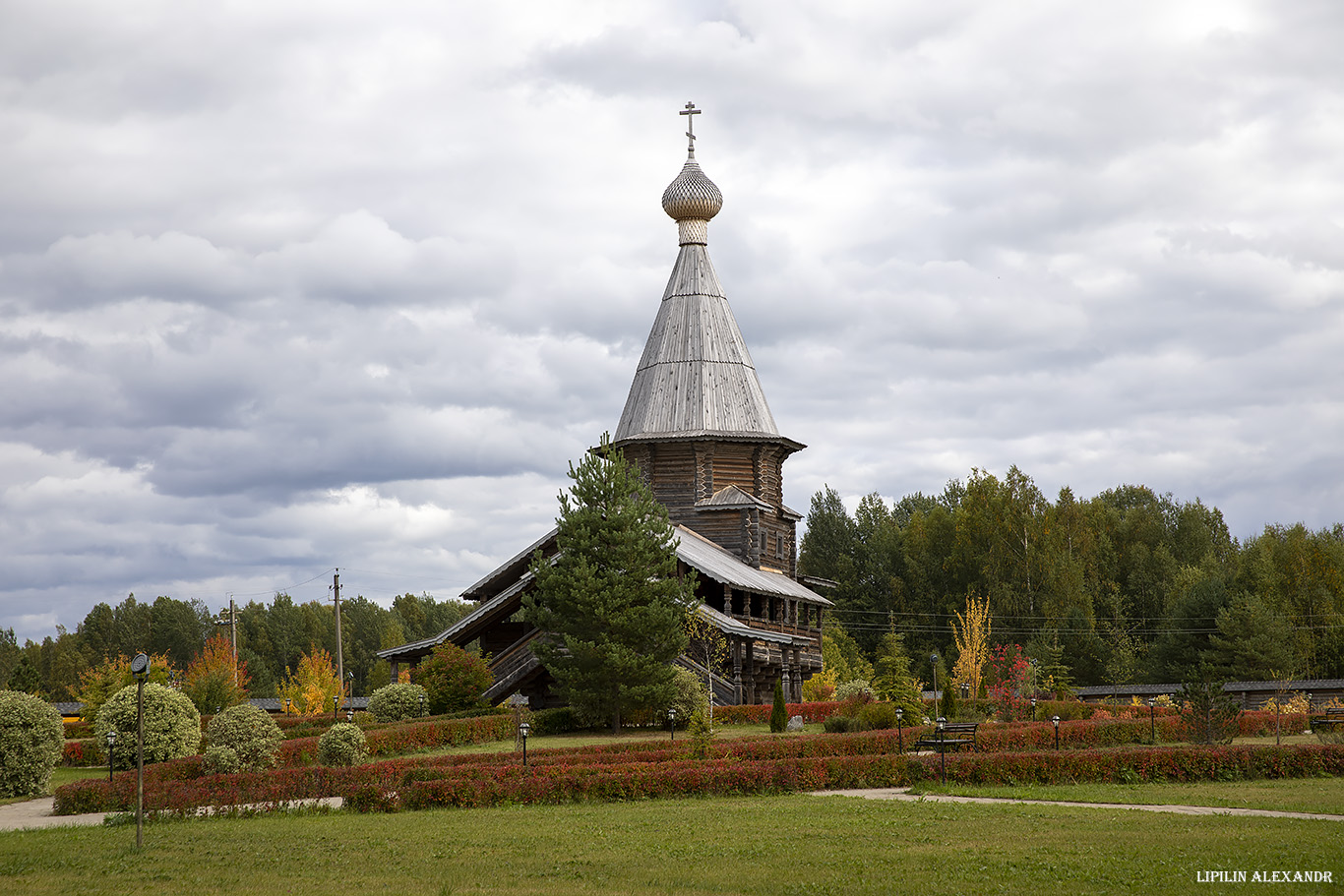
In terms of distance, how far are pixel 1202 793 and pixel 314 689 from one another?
4584cm

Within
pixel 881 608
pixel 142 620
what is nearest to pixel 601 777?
pixel 881 608

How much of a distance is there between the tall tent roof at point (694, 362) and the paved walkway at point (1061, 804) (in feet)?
99.1

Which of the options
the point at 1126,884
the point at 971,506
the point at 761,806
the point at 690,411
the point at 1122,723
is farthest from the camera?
the point at 971,506

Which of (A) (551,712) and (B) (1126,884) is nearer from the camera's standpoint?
(B) (1126,884)

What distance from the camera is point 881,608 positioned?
79812 mm

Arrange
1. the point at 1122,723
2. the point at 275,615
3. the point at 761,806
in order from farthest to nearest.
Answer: the point at 275,615 → the point at 1122,723 → the point at 761,806

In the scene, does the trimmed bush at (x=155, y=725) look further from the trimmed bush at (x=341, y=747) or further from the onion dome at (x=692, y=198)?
the onion dome at (x=692, y=198)

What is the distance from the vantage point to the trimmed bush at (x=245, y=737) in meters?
24.1

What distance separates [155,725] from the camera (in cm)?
2692

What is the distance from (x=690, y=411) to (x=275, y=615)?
202 feet

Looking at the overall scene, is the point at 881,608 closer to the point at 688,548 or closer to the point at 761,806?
the point at 688,548

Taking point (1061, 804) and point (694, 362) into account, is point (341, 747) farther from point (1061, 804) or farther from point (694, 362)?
point (694, 362)

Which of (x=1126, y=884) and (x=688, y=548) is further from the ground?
(x=688, y=548)

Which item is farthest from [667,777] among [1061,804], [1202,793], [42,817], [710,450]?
[710,450]
